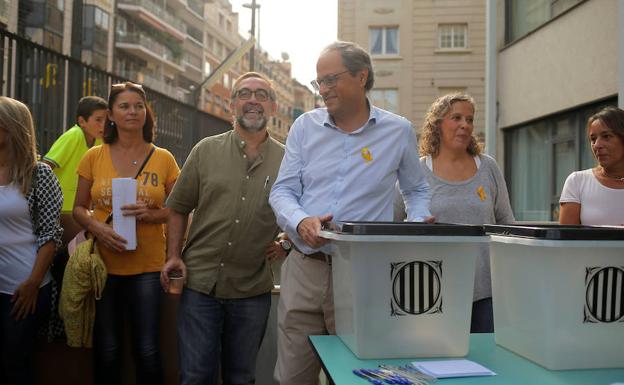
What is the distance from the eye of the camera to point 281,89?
77562 millimetres

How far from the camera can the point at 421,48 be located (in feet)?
70.9

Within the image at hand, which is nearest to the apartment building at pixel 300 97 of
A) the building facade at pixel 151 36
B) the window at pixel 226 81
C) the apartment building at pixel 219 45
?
the building facade at pixel 151 36

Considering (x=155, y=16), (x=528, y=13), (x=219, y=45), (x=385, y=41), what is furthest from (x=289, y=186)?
(x=219, y=45)

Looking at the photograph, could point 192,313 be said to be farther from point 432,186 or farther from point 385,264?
point 385,264

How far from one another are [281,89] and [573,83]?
7051 cm

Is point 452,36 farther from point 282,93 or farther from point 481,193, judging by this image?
point 282,93

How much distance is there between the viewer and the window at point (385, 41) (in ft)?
72.3

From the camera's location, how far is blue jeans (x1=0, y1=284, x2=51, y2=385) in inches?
107

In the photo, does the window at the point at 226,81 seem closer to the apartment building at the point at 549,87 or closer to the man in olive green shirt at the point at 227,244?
the apartment building at the point at 549,87

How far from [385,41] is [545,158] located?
13.2 m

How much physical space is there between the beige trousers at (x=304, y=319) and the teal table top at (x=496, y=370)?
15.4 inches

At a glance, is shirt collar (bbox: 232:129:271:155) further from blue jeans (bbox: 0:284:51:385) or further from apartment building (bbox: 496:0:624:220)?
apartment building (bbox: 496:0:624:220)

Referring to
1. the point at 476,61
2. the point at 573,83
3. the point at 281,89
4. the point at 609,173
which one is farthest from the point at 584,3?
the point at 281,89

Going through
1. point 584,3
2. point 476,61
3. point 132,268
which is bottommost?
point 132,268
